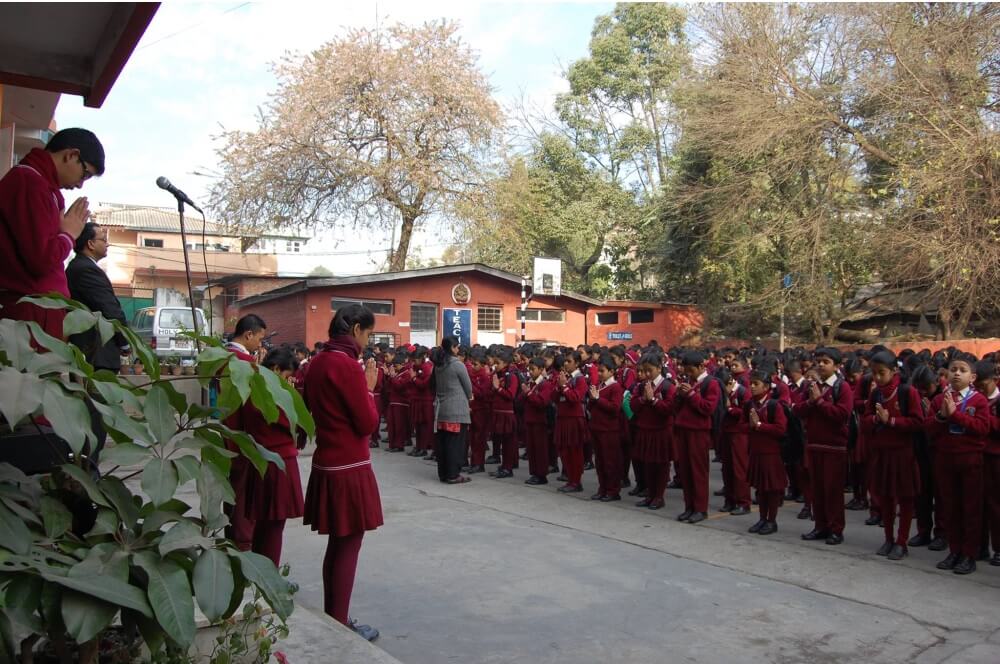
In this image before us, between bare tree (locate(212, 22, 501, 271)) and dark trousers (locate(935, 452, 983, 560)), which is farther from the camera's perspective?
bare tree (locate(212, 22, 501, 271))

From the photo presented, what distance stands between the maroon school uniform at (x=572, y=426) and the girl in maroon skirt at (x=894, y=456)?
3744 mm

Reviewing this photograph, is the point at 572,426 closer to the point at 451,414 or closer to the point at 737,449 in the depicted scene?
the point at 451,414

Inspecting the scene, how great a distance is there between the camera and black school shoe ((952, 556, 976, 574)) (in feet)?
20.7

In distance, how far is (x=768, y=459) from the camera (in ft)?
25.6

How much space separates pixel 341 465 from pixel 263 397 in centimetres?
256

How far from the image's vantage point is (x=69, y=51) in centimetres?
360

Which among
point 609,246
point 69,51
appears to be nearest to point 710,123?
point 609,246

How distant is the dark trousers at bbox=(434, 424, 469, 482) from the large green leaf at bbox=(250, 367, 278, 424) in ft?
28.6

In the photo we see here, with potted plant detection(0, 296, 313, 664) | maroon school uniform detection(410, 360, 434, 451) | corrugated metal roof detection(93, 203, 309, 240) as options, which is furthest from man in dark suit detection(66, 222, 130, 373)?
corrugated metal roof detection(93, 203, 309, 240)

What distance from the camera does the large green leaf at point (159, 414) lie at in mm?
1943

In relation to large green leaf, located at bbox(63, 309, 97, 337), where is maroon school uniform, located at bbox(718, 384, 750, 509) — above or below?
below

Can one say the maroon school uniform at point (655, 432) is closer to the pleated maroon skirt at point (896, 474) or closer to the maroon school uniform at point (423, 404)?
the pleated maroon skirt at point (896, 474)

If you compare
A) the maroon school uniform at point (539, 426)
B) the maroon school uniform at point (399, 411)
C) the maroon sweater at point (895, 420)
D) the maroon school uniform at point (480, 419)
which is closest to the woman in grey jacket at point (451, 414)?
the maroon school uniform at point (539, 426)

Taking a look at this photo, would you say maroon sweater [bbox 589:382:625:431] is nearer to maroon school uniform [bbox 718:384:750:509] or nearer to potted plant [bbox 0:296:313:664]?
maroon school uniform [bbox 718:384:750:509]
